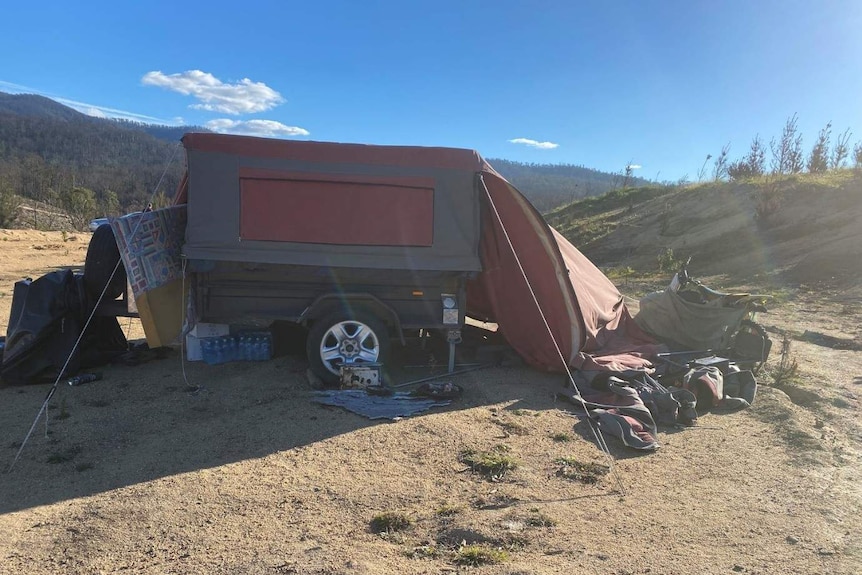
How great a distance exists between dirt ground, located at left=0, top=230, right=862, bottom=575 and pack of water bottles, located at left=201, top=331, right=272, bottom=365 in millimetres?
169

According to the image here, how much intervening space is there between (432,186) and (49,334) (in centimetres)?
414

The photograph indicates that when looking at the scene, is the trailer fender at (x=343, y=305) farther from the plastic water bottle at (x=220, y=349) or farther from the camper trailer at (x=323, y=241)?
the plastic water bottle at (x=220, y=349)

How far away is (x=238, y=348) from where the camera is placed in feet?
20.3

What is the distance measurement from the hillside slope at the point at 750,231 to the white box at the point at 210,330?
12969mm

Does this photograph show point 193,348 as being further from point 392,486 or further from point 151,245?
point 392,486

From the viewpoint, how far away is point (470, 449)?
14.3ft

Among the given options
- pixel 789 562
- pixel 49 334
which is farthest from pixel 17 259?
pixel 789 562

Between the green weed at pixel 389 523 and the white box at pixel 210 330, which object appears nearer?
the green weed at pixel 389 523

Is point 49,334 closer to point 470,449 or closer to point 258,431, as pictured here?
point 258,431

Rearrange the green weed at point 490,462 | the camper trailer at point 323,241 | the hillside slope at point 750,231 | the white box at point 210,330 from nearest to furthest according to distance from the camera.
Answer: the green weed at point 490,462
the camper trailer at point 323,241
the white box at point 210,330
the hillside slope at point 750,231

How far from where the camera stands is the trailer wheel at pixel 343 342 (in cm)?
553

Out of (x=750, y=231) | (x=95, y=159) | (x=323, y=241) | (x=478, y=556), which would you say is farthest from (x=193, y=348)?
(x=95, y=159)

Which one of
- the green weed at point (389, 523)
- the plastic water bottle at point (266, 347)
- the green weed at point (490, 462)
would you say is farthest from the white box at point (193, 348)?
the green weed at point (389, 523)

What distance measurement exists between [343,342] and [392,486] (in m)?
2.08
